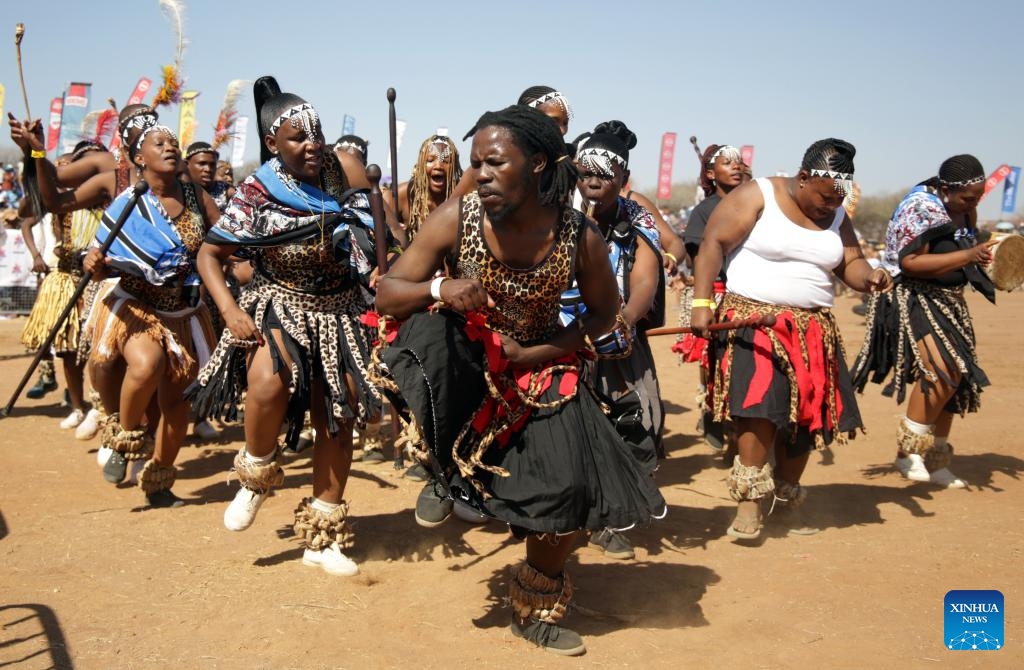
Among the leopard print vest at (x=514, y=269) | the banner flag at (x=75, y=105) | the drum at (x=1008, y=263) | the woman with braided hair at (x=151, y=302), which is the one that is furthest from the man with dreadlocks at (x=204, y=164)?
the banner flag at (x=75, y=105)

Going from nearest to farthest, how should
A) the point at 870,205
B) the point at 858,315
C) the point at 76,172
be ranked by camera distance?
the point at 76,172 < the point at 858,315 < the point at 870,205

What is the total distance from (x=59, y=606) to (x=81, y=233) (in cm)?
477

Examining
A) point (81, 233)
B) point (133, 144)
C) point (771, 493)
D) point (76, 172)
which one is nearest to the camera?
point (771, 493)

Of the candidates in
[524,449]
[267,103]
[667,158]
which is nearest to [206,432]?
[267,103]

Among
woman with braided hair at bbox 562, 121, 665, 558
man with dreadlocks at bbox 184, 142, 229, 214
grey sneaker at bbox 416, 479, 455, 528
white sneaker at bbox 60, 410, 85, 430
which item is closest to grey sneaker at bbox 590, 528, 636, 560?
woman with braided hair at bbox 562, 121, 665, 558

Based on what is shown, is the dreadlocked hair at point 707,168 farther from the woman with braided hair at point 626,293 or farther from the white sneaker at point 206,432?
the white sneaker at point 206,432

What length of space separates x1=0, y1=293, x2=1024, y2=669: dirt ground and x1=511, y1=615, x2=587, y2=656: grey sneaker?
0.14ft

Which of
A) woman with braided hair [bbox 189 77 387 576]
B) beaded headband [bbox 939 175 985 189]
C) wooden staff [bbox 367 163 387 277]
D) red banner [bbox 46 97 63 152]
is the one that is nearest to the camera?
wooden staff [bbox 367 163 387 277]

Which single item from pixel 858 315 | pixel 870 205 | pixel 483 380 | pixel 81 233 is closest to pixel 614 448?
pixel 483 380

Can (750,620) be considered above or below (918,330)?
below

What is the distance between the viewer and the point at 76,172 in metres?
6.87

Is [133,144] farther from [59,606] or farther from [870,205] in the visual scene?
[870,205]

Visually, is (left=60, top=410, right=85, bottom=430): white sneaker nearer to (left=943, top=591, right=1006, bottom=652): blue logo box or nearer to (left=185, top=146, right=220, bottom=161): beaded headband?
(left=185, top=146, right=220, bottom=161): beaded headband

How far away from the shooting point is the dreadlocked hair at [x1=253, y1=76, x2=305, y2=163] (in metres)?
A: 4.72
